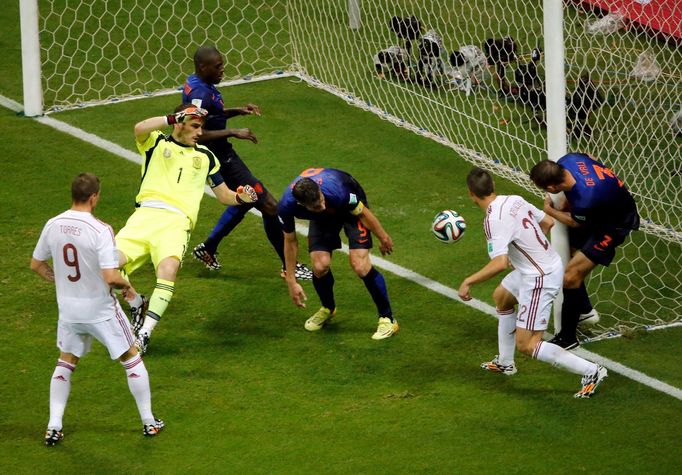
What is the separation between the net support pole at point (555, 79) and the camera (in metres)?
8.85

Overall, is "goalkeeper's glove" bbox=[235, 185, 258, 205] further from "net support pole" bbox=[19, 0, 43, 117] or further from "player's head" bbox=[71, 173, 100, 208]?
"net support pole" bbox=[19, 0, 43, 117]

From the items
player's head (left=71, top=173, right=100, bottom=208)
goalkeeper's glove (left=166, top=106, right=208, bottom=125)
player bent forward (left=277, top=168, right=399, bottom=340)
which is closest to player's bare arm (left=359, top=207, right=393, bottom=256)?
player bent forward (left=277, top=168, right=399, bottom=340)

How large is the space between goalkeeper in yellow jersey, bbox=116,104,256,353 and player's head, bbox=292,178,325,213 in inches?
30.9

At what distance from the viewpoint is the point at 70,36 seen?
15445 millimetres

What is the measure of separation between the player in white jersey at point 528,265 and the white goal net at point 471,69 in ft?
3.81

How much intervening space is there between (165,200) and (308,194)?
129cm

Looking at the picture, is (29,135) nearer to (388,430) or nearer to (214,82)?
(214,82)

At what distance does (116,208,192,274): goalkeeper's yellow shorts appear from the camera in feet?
29.5

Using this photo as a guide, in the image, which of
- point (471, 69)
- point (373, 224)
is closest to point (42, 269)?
point (373, 224)

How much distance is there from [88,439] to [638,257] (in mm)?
5188

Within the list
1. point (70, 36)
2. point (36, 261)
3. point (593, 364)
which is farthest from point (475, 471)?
point (70, 36)

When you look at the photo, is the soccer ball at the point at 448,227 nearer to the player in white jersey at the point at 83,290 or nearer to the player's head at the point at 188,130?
the player's head at the point at 188,130

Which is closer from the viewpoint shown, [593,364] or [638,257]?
[593,364]

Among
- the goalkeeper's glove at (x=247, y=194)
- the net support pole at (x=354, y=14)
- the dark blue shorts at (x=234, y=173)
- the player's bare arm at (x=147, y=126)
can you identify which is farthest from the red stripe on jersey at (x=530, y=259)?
the net support pole at (x=354, y=14)
